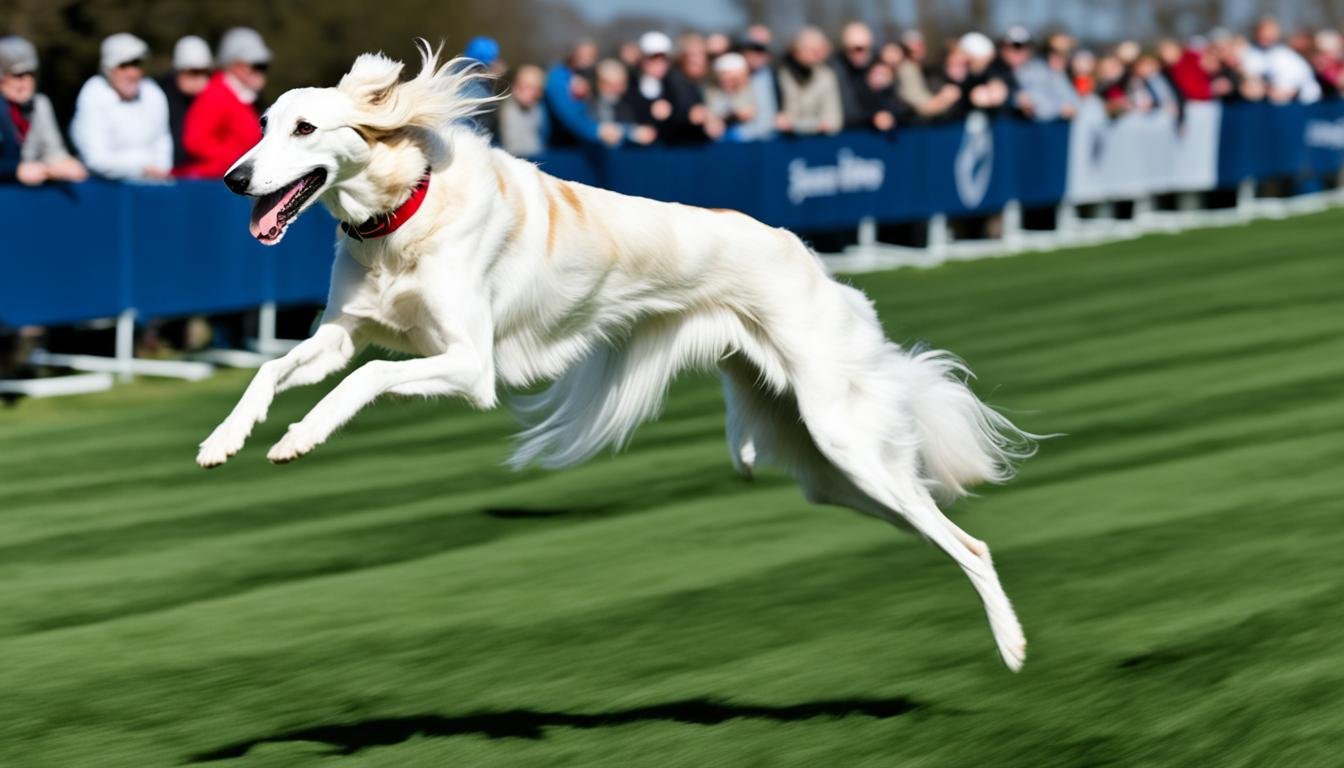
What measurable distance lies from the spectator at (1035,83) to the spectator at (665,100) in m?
5.22

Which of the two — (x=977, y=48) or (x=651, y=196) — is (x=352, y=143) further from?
(x=977, y=48)

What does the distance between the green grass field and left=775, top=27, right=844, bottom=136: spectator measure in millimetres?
6790

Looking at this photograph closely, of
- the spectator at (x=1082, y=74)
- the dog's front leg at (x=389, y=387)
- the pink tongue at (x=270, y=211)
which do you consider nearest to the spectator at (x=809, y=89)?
the spectator at (x=1082, y=74)

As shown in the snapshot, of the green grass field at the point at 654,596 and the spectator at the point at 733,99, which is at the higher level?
the spectator at the point at 733,99

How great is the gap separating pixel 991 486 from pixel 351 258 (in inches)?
196

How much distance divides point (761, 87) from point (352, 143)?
1413cm

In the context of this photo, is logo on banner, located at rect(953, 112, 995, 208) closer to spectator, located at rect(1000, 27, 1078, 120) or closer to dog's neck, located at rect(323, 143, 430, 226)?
spectator, located at rect(1000, 27, 1078, 120)

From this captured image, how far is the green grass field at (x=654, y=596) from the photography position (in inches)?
270

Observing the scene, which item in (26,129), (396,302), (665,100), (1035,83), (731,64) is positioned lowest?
(396,302)

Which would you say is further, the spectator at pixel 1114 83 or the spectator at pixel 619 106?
the spectator at pixel 1114 83

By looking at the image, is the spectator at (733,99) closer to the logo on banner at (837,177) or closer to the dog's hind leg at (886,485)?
the logo on banner at (837,177)

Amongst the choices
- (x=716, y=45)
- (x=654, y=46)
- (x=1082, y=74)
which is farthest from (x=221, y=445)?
(x=1082, y=74)

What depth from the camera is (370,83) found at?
672 centimetres

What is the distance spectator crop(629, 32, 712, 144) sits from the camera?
18.5m
